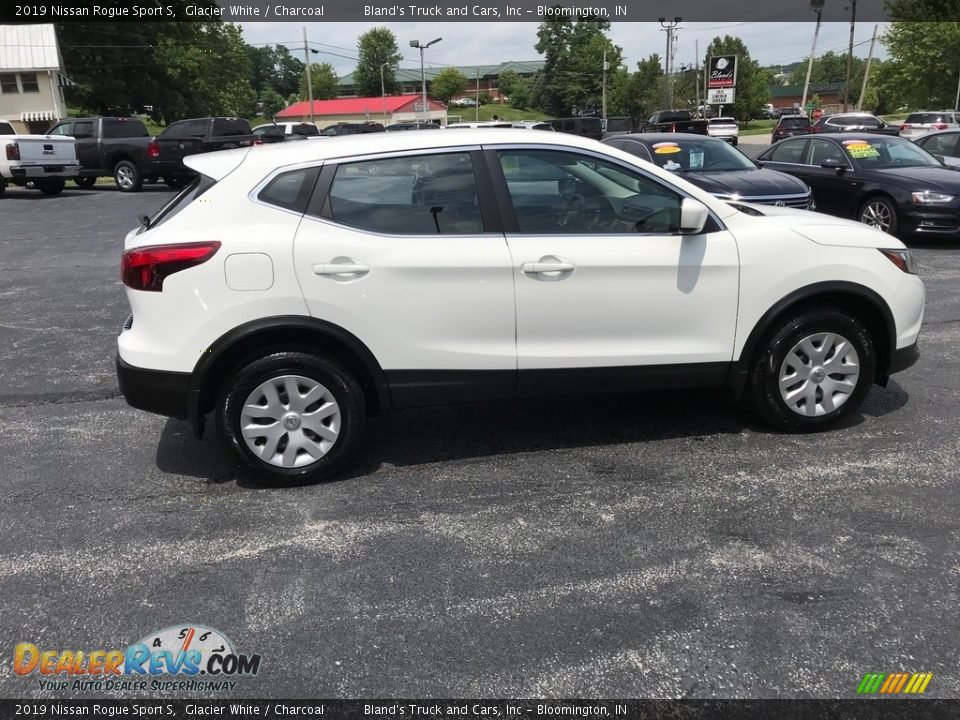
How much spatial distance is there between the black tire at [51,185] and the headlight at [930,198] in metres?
19.4

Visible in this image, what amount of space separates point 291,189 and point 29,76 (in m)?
46.0

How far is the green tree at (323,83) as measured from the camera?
432 feet

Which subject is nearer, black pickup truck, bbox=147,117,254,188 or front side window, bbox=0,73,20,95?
black pickup truck, bbox=147,117,254,188

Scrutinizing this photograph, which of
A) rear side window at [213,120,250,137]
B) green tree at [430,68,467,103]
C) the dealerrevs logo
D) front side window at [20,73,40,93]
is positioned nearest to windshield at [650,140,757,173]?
the dealerrevs logo

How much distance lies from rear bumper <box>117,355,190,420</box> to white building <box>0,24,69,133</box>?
4458 centimetres

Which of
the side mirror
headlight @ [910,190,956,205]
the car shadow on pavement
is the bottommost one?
the car shadow on pavement

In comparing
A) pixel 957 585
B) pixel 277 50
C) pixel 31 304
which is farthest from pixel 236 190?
pixel 277 50

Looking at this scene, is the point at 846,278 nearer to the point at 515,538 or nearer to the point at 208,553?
the point at 515,538

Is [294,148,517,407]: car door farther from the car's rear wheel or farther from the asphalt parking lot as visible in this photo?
the car's rear wheel

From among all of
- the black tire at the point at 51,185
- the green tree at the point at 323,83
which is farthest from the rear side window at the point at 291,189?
the green tree at the point at 323,83

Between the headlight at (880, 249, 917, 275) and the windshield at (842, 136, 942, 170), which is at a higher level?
the windshield at (842, 136, 942, 170)

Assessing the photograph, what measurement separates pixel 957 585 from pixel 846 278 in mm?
1905

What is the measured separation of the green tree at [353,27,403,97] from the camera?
13638cm

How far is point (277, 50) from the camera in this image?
14988cm
